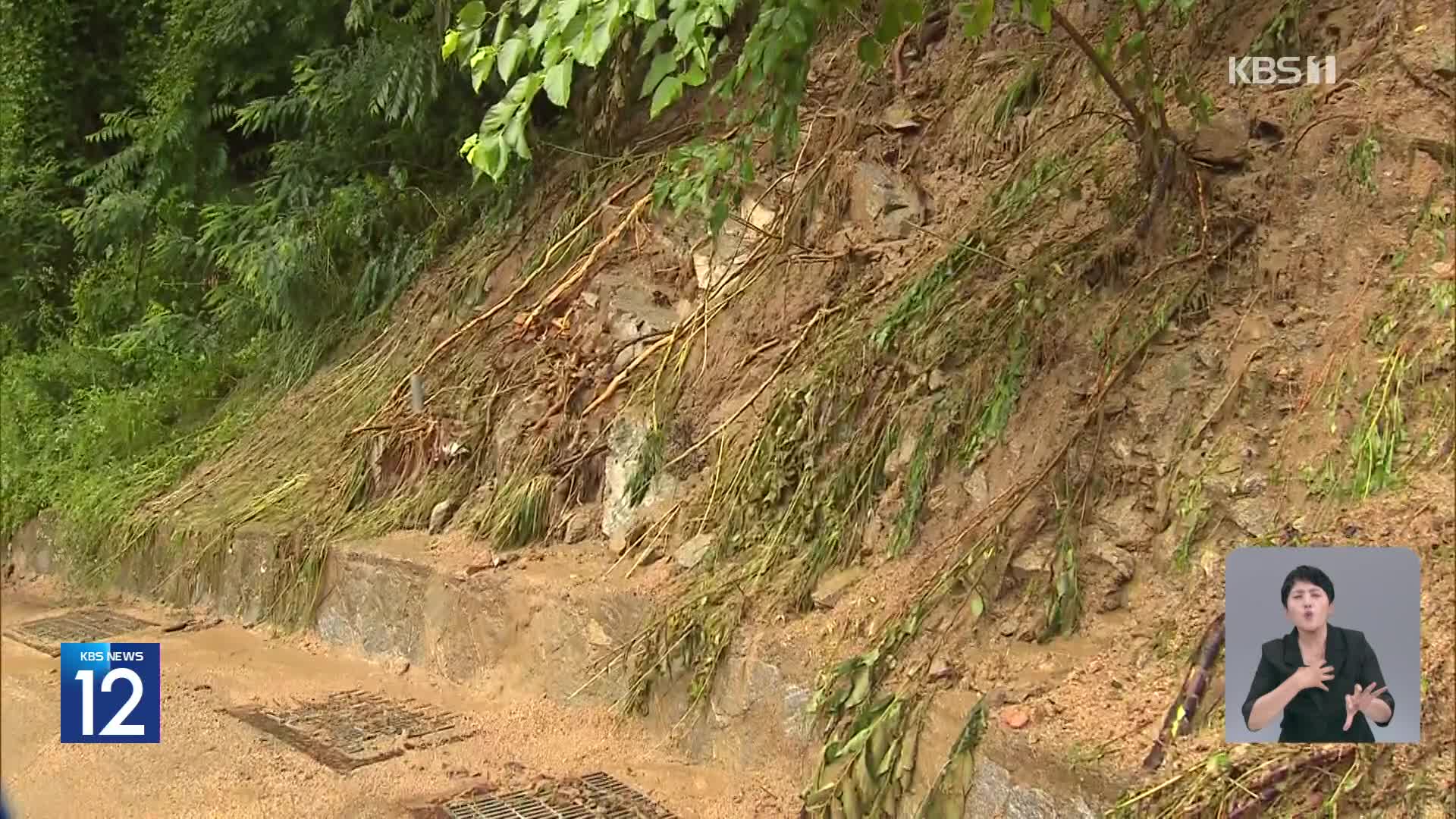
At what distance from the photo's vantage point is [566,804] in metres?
2.70

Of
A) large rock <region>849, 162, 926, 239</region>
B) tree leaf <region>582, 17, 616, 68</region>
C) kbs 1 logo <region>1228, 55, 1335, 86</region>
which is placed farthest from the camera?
large rock <region>849, 162, 926, 239</region>

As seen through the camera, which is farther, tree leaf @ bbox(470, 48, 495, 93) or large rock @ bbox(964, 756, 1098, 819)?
large rock @ bbox(964, 756, 1098, 819)

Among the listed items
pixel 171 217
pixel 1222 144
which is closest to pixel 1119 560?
pixel 1222 144

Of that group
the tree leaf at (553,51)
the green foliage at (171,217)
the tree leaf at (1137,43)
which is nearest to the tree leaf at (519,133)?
the tree leaf at (553,51)

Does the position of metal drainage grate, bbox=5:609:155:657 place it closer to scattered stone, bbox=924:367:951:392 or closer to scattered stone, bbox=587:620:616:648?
scattered stone, bbox=587:620:616:648

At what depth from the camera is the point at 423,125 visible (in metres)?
5.14

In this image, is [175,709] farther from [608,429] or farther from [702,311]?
Answer: [702,311]

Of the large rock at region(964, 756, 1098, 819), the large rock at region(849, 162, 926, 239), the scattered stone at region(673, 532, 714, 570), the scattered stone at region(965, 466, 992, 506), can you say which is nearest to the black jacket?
the large rock at region(964, 756, 1098, 819)

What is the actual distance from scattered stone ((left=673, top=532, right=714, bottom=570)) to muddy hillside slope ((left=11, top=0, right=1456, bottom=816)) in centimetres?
2

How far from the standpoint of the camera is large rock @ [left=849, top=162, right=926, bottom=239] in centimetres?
364

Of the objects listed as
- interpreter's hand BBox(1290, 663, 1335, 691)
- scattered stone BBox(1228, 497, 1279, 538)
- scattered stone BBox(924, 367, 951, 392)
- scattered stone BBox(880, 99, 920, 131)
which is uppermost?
scattered stone BBox(880, 99, 920, 131)

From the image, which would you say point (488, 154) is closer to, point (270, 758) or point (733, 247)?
point (270, 758)

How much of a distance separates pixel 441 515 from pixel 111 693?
2.06 metres

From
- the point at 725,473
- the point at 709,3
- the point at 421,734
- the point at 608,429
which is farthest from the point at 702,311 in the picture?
the point at 709,3
